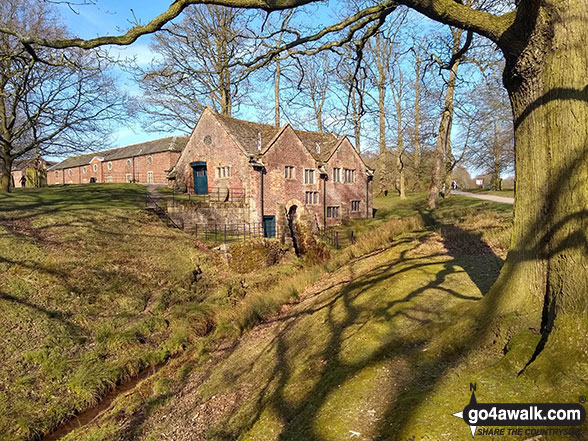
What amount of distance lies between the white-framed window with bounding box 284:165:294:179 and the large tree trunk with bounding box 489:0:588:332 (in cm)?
2171

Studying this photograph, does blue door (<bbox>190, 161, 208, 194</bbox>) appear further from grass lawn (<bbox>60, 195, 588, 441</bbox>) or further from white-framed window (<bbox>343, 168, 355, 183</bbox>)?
grass lawn (<bbox>60, 195, 588, 441</bbox>)

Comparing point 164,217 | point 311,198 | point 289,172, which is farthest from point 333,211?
point 164,217

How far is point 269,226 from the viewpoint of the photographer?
80.6ft

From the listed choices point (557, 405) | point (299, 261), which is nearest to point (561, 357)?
point (557, 405)

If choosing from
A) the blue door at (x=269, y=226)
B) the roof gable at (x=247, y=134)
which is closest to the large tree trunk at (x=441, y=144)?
the blue door at (x=269, y=226)

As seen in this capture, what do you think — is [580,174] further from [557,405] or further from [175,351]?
[175,351]

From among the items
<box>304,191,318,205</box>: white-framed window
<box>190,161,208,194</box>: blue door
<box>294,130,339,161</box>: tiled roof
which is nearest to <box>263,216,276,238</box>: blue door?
<box>304,191,318,205</box>: white-framed window

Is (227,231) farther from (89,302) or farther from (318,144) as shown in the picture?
(318,144)

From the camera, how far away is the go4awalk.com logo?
2.79 metres

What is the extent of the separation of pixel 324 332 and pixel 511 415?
4.04m

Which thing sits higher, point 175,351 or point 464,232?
point 464,232

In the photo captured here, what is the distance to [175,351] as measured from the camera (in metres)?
9.60

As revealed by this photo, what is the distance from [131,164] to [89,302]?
45955 mm

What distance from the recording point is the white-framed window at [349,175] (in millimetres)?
30984
